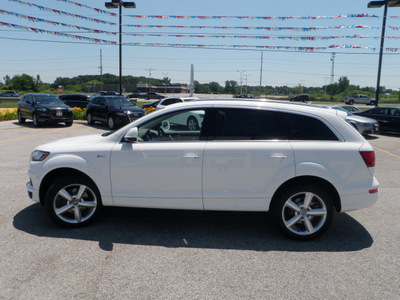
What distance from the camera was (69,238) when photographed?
420 cm

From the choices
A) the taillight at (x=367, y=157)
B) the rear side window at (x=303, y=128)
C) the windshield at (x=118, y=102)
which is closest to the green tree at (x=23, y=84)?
the windshield at (x=118, y=102)

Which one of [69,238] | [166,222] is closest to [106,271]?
[69,238]

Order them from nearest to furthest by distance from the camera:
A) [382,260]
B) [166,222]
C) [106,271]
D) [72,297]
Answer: [72,297]
[106,271]
[382,260]
[166,222]

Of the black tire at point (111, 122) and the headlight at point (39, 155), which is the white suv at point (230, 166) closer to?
the headlight at point (39, 155)

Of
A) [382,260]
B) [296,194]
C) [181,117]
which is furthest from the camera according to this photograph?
[181,117]

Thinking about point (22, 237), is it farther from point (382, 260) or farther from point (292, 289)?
point (382, 260)

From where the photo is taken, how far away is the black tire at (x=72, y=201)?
173 inches

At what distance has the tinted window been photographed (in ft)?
13.9

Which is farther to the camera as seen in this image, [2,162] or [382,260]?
[2,162]

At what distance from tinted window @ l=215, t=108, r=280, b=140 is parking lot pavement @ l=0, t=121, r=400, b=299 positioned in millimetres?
1288

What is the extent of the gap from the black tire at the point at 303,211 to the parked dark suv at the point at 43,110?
15.6m

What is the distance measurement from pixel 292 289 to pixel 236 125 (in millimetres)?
1999

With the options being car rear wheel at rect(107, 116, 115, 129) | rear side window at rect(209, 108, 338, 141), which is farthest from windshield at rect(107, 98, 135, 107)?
rear side window at rect(209, 108, 338, 141)

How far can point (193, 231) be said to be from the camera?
4500 mm
